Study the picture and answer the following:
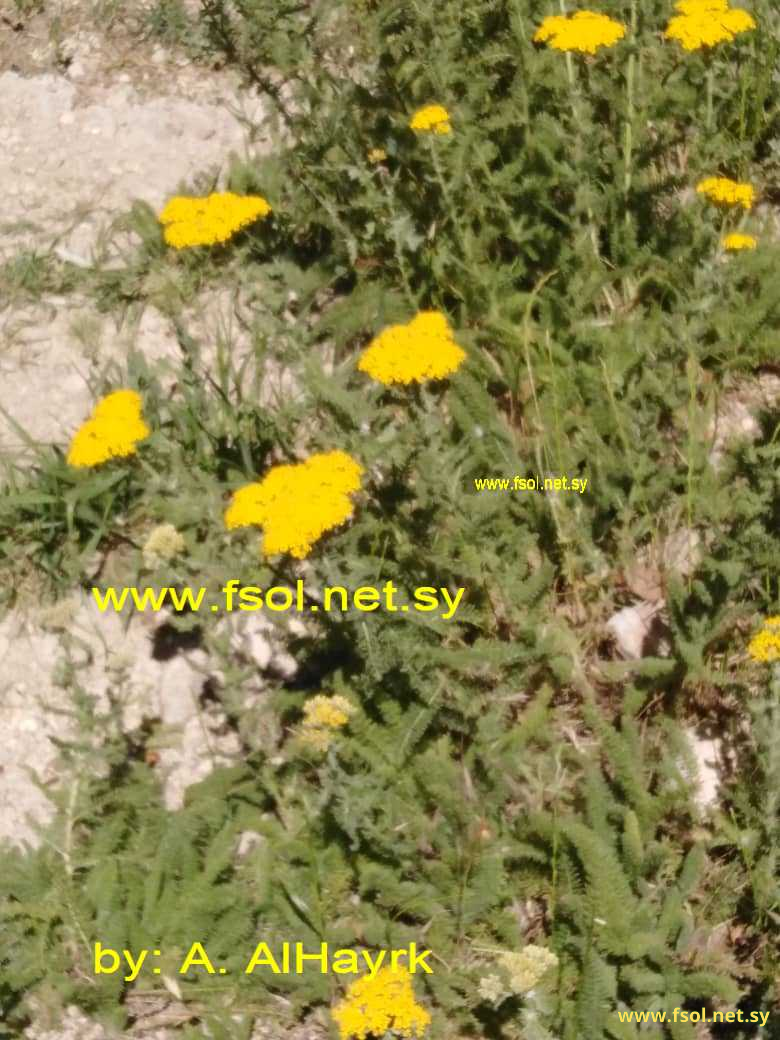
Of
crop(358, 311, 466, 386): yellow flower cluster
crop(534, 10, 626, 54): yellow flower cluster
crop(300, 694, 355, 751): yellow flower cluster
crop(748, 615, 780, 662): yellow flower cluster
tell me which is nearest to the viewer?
crop(748, 615, 780, 662): yellow flower cluster

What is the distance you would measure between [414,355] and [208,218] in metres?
0.91

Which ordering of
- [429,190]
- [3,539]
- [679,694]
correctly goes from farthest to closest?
[429,190], [3,539], [679,694]

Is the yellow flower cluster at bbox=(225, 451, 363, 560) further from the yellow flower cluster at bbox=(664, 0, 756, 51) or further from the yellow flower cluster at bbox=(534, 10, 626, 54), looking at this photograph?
the yellow flower cluster at bbox=(664, 0, 756, 51)

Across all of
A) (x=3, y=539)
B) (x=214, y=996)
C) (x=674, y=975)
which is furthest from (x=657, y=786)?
(x=3, y=539)

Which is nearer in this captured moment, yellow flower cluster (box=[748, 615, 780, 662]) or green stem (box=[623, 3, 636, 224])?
yellow flower cluster (box=[748, 615, 780, 662])

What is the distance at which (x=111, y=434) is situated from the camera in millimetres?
2992

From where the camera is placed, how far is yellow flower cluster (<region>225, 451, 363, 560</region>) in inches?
105

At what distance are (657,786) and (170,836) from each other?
1287 millimetres

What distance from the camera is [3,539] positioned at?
12.3 ft

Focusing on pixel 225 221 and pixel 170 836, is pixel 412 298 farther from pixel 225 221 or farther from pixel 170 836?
pixel 170 836

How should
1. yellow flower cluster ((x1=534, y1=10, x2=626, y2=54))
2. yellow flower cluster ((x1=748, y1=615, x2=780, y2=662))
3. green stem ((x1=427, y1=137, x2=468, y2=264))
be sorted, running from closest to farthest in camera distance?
yellow flower cluster ((x1=748, y1=615, x2=780, y2=662)) < yellow flower cluster ((x1=534, y1=10, x2=626, y2=54)) < green stem ((x1=427, y1=137, x2=468, y2=264))

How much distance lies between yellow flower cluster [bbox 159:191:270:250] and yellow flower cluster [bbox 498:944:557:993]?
6.90 ft

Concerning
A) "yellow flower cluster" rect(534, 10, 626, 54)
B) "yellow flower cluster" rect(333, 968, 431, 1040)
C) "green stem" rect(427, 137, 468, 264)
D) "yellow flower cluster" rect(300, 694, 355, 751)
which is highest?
"yellow flower cluster" rect(534, 10, 626, 54)

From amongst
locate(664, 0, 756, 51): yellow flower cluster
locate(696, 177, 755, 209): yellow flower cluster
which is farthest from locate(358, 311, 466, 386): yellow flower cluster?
locate(664, 0, 756, 51): yellow flower cluster
